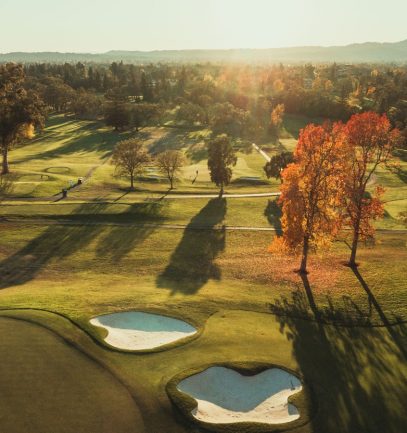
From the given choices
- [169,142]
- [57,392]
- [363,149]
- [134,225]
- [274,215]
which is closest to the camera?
[57,392]

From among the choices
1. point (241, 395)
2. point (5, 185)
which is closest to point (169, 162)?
point (5, 185)

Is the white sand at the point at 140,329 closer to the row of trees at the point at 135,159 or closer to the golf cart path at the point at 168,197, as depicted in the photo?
the golf cart path at the point at 168,197

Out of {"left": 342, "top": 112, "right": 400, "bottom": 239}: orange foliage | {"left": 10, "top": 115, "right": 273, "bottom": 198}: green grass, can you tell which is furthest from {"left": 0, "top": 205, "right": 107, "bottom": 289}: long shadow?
{"left": 342, "top": 112, "right": 400, "bottom": 239}: orange foliage

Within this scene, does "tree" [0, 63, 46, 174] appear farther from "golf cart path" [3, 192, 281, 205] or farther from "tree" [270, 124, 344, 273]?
"tree" [270, 124, 344, 273]

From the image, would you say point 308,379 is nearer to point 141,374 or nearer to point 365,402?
point 365,402

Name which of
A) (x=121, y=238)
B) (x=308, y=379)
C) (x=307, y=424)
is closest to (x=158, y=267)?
(x=121, y=238)

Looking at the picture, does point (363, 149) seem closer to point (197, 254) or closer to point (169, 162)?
point (197, 254)

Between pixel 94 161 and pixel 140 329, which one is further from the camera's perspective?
pixel 94 161
